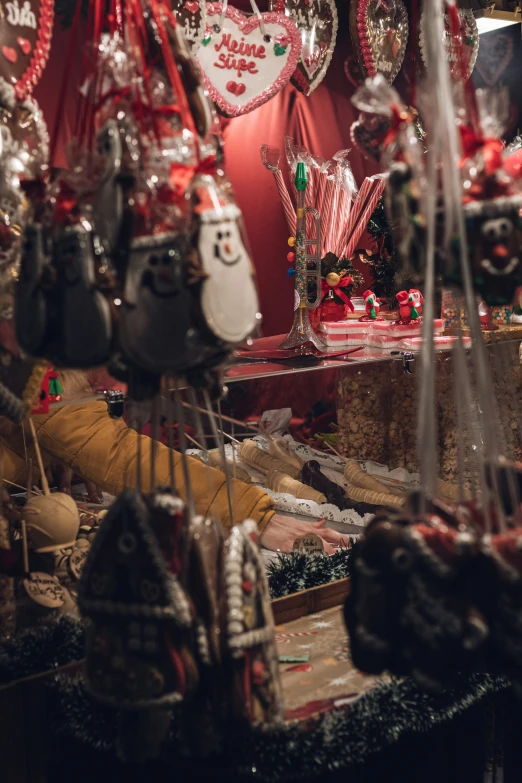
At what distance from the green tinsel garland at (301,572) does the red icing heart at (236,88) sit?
4.21 ft

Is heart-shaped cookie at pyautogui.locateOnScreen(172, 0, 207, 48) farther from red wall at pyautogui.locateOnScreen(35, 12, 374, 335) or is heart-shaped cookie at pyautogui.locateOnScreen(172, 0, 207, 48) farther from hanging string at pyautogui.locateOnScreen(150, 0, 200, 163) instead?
hanging string at pyautogui.locateOnScreen(150, 0, 200, 163)

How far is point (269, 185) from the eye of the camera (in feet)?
9.80

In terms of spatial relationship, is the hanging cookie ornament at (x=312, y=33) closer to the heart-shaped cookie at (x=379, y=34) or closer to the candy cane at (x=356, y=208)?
the heart-shaped cookie at (x=379, y=34)

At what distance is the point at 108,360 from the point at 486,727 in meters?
1.08

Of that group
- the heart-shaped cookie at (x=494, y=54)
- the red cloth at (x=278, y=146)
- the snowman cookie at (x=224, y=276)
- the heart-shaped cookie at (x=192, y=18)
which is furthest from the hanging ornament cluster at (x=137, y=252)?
the heart-shaped cookie at (x=494, y=54)

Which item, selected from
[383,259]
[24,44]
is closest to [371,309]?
[383,259]

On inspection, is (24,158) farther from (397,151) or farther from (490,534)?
(490,534)

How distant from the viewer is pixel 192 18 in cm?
202

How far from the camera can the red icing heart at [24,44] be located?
1.38 metres

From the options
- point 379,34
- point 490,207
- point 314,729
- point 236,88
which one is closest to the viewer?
point 490,207

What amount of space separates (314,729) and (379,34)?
2.12 metres

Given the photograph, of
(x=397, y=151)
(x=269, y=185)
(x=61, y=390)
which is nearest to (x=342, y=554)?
(x=61, y=390)

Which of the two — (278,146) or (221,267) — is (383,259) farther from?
(221,267)

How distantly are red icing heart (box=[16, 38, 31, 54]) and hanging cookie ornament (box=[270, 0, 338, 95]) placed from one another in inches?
48.0
